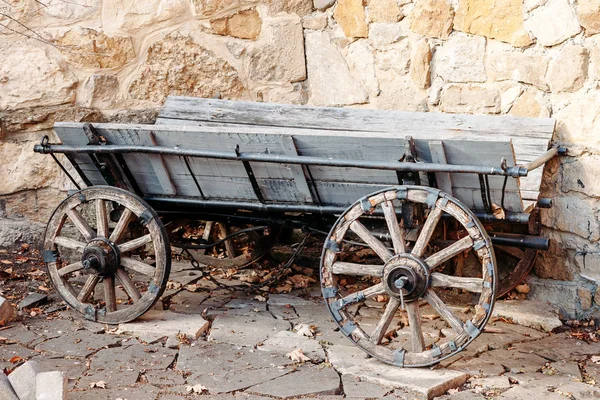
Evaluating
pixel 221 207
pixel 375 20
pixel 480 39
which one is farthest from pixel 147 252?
pixel 480 39

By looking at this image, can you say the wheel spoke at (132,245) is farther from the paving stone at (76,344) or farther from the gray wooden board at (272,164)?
the paving stone at (76,344)

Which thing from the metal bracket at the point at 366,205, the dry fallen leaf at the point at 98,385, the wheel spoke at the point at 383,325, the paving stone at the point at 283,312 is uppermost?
the metal bracket at the point at 366,205

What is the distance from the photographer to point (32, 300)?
15.9 feet

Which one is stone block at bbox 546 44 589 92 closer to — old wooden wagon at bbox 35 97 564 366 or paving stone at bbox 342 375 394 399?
old wooden wagon at bbox 35 97 564 366

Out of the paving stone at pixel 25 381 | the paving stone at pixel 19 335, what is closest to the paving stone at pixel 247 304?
the paving stone at pixel 19 335

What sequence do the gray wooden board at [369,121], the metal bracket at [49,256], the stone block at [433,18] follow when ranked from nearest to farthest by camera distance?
the gray wooden board at [369,121], the metal bracket at [49,256], the stone block at [433,18]

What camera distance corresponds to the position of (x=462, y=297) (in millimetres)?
4996

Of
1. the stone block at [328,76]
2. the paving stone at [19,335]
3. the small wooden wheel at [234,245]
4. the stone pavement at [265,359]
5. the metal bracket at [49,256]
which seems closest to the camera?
the stone pavement at [265,359]

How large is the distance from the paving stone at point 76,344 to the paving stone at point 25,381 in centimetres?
95

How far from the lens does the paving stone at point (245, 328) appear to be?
14.1 feet

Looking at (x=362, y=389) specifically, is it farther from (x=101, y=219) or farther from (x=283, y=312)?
(x=101, y=219)

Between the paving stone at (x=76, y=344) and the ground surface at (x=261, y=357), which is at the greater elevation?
the paving stone at (x=76, y=344)

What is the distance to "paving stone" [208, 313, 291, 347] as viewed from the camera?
4.29 metres

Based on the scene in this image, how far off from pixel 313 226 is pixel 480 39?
165cm
